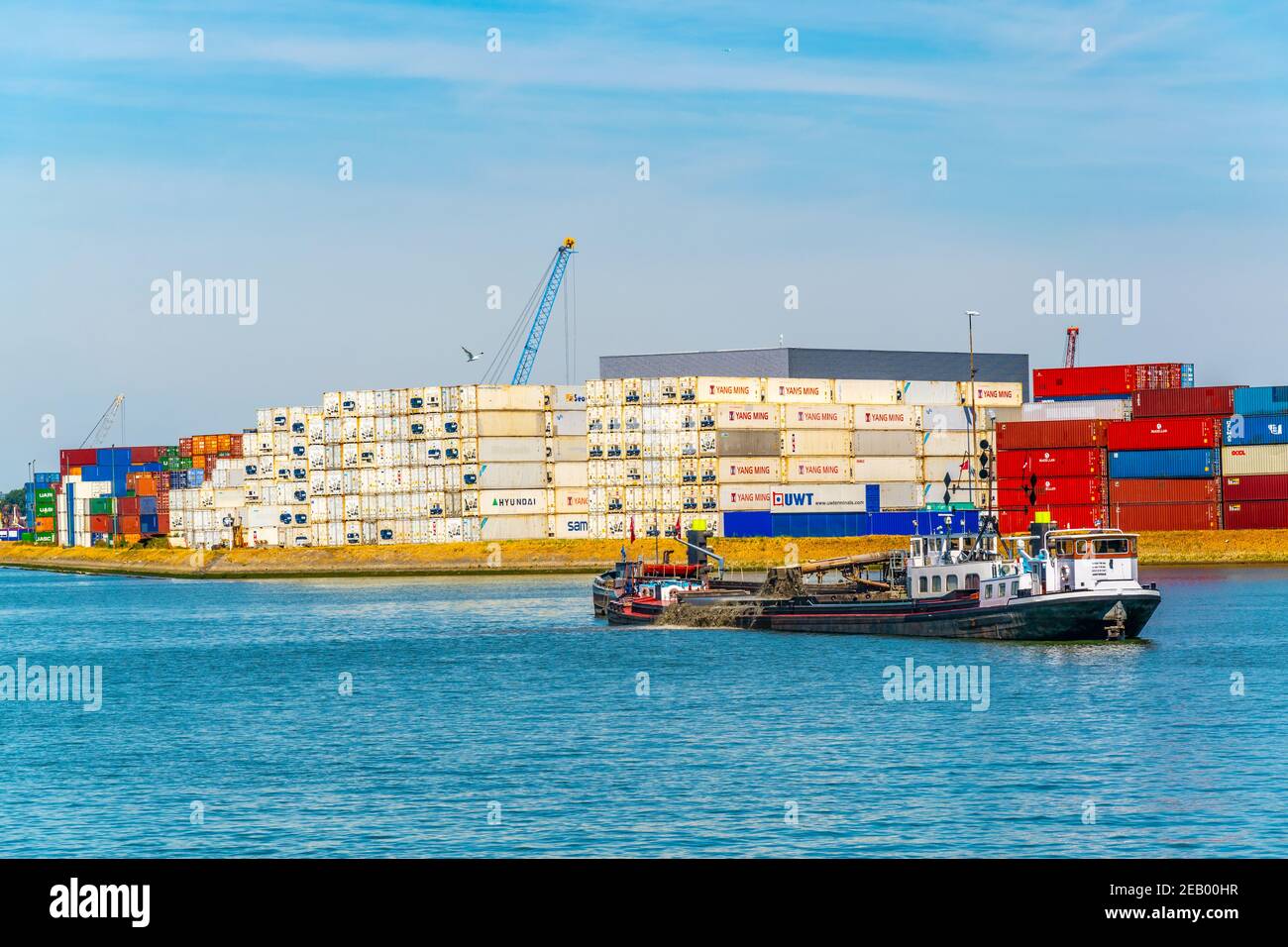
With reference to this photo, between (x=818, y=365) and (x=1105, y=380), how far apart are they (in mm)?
Result: 48710

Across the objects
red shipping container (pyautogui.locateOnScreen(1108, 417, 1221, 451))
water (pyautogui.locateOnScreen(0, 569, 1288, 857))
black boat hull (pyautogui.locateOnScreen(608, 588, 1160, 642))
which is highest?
red shipping container (pyautogui.locateOnScreen(1108, 417, 1221, 451))

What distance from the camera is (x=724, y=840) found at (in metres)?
24.6

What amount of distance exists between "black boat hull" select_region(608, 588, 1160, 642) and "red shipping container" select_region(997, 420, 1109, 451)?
60903 millimetres

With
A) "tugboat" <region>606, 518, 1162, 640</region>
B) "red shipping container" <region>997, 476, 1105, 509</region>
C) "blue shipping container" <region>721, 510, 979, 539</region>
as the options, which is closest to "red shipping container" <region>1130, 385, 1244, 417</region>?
"red shipping container" <region>997, 476, 1105, 509</region>

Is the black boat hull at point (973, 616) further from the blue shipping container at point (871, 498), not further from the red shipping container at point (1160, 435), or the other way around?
the blue shipping container at point (871, 498)

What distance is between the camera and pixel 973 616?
183ft

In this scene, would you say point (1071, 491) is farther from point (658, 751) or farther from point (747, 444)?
point (658, 751)

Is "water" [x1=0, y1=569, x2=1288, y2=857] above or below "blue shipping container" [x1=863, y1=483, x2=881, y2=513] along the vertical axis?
below

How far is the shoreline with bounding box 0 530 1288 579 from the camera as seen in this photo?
116 metres

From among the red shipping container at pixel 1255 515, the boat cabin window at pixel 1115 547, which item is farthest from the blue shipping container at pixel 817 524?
the boat cabin window at pixel 1115 547

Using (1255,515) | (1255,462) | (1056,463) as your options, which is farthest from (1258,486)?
(1056,463)

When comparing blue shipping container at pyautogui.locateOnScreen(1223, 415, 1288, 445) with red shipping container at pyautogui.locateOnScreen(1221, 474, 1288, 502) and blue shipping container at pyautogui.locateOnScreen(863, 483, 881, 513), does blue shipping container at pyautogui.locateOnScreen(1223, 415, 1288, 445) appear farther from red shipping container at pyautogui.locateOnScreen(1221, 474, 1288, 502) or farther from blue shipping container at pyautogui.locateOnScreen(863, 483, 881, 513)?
blue shipping container at pyautogui.locateOnScreen(863, 483, 881, 513)

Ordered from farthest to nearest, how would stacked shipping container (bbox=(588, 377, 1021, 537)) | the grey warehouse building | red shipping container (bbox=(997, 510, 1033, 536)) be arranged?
the grey warehouse building, stacked shipping container (bbox=(588, 377, 1021, 537)), red shipping container (bbox=(997, 510, 1033, 536))
